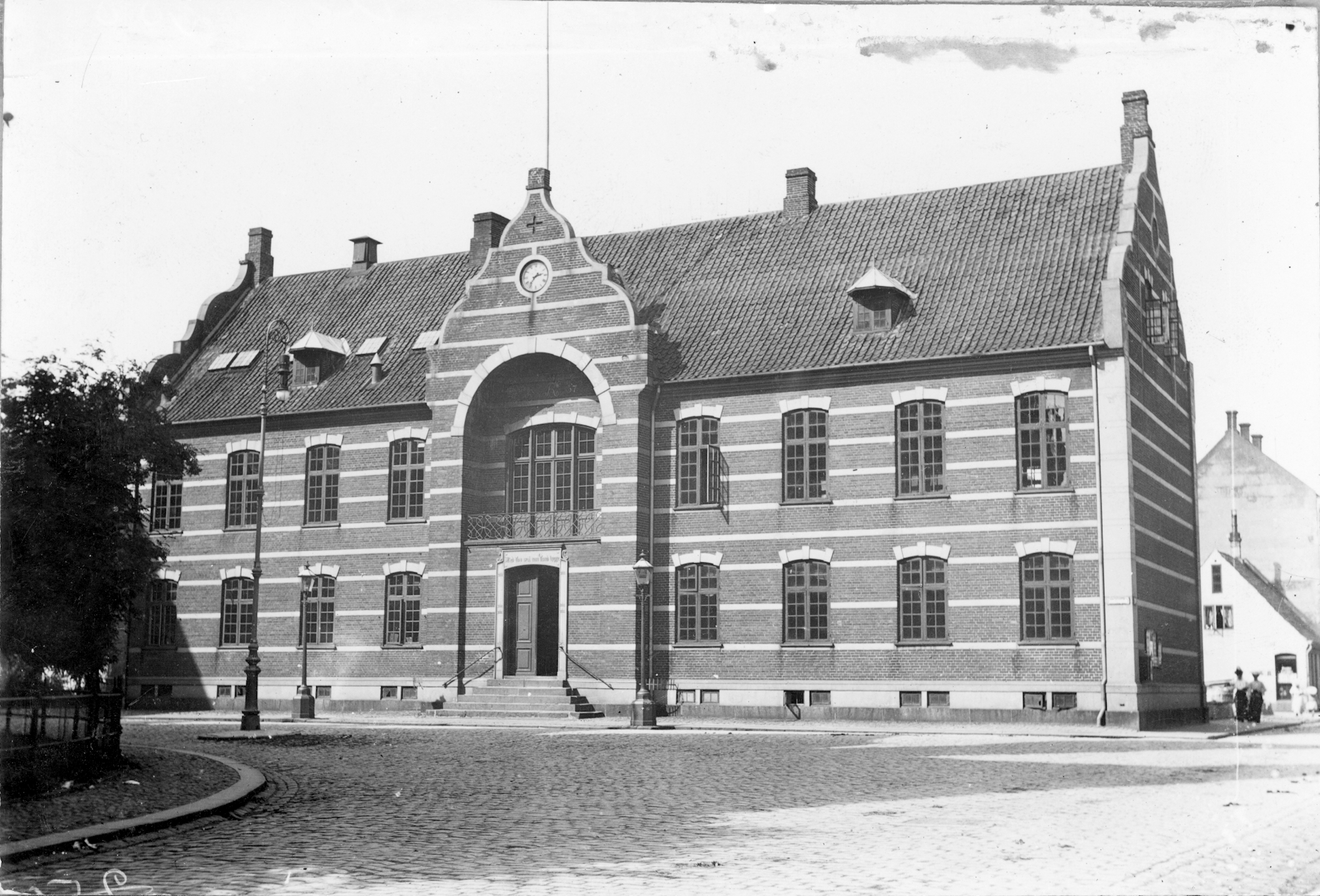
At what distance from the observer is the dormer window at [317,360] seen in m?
37.1

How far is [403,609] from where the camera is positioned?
1358 inches

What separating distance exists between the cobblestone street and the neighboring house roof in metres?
28.5

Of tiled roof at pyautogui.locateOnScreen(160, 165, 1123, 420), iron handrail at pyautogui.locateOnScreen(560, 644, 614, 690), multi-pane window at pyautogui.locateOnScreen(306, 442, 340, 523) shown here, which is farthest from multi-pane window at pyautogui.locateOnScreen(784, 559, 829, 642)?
multi-pane window at pyautogui.locateOnScreen(306, 442, 340, 523)

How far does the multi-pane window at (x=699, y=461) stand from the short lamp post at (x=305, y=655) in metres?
9.47

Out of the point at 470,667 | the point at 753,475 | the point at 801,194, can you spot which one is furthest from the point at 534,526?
the point at 801,194

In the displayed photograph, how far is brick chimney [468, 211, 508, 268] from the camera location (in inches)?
1518

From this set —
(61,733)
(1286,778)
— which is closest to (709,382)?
(1286,778)

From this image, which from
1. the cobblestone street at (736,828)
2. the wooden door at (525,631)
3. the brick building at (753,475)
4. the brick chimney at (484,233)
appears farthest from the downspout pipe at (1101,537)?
the brick chimney at (484,233)

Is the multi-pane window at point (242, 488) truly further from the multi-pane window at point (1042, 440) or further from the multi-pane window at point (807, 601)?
the multi-pane window at point (1042, 440)

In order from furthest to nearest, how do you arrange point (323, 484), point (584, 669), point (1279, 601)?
point (1279, 601), point (323, 484), point (584, 669)

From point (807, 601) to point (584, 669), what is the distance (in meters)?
5.46

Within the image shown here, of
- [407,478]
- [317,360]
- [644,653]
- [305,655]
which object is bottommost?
[305,655]

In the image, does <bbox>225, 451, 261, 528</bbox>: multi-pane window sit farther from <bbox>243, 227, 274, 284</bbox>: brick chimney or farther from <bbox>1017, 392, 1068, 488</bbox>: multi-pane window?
<bbox>1017, 392, 1068, 488</bbox>: multi-pane window

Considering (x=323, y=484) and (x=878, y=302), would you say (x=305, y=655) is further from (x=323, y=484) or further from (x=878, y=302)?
(x=878, y=302)
